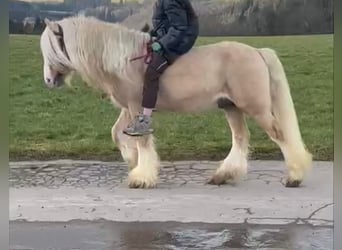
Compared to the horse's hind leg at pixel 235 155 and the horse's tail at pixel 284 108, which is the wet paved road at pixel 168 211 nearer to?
the horse's hind leg at pixel 235 155

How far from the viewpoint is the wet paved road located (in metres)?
4.58

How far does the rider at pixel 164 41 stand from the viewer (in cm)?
535

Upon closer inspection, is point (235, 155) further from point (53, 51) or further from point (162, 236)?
point (53, 51)

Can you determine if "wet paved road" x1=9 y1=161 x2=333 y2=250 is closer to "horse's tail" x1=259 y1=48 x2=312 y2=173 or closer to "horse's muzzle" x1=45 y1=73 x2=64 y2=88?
"horse's tail" x1=259 y1=48 x2=312 y2=173

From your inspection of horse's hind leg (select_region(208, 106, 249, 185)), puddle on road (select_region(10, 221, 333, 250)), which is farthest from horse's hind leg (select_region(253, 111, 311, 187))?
puddle on road (select_region(10, 221, 333, 250))

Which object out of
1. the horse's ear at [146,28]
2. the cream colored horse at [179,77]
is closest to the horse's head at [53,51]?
the cream colored horse at [179,77]

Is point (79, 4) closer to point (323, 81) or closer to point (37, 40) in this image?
point (37, 40)

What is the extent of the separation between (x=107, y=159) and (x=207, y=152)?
87cm

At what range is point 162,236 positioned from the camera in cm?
466

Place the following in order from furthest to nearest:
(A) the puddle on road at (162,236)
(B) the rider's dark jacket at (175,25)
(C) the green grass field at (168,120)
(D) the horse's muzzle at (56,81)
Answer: (C) the green grass field at (168,120) < (D) the horse's muzzle at (56,81) < (B) the rider's dark jacket at (175,25) < (A) the puddle on road at (162,236)

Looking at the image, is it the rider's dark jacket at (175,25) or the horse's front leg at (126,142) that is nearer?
the rider's dark jacket at (175,25)

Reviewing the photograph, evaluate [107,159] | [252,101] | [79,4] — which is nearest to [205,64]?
[252,101]

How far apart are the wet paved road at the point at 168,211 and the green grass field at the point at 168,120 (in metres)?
0.40

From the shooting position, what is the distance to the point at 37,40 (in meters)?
5.81
